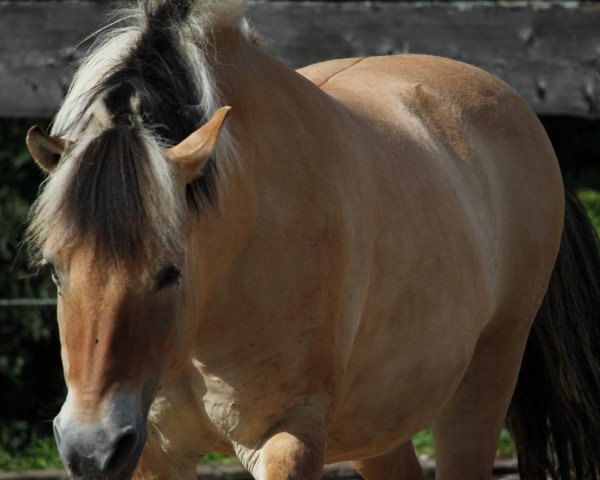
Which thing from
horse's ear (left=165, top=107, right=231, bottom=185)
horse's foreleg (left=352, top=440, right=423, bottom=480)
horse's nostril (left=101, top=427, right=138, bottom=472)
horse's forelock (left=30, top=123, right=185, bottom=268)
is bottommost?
horse's foreleg (left=352, top=440, right=423, bottom=480)

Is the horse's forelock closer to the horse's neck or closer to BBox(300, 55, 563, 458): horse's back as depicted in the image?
the horse's neck

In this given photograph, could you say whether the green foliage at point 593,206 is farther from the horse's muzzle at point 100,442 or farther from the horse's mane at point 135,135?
the horse's muzzle at point 100,442

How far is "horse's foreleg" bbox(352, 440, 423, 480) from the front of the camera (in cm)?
415

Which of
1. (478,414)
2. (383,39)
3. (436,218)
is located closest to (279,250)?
(436,218)

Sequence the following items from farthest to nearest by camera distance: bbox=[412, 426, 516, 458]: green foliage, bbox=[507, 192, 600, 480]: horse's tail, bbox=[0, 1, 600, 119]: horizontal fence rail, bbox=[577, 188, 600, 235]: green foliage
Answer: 1. bbox=[577, 188, 600, 235]: green foliage
2. bbox=[412, 426, 516, 458]: green foliage
3. bbox=[0, 1, 600, 119]: horizontal fence rail
4. bbox=[507, 192, 600, 480]: horse's tail

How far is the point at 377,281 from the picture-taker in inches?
127

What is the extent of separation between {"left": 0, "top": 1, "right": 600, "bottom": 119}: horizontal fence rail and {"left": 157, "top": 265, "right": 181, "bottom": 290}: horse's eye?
10.4 ft

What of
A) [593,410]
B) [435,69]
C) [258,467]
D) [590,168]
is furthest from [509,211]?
[590,168]

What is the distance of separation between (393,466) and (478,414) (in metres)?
0.37

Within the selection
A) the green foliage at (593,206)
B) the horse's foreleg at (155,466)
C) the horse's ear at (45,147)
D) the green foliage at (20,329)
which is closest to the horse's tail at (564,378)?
the horse's foreleg at (155,466)

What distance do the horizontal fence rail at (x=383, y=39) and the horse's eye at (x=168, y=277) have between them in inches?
125

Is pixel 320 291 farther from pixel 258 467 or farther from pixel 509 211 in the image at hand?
pixel 509 211

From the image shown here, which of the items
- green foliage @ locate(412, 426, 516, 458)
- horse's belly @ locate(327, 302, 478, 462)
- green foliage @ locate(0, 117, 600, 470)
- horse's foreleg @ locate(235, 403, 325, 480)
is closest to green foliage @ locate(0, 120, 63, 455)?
green foliage @ locate(0, 117, 600, 470)

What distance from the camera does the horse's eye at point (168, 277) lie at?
2.49m
